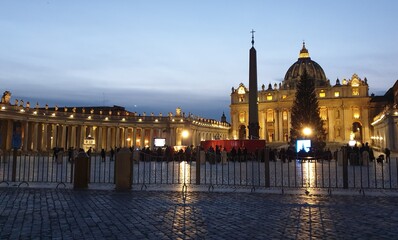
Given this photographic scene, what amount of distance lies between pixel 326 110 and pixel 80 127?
65.7 m

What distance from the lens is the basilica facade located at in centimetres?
10050

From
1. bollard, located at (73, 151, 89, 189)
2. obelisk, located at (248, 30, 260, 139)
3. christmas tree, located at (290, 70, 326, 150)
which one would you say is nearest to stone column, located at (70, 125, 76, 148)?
christmas tree, located at (290, 70, 326, 150)

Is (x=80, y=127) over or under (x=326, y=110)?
under

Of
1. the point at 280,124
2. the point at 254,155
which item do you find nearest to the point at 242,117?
the point at 280,124

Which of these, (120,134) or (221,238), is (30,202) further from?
(120,134)

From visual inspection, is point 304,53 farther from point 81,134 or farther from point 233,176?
point 233,176

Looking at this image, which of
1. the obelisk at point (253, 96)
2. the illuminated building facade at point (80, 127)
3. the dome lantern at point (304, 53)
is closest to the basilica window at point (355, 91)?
the dome lantern at point (304, 53)

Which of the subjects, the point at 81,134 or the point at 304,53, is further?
the point at 304,53

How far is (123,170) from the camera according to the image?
43.2ft

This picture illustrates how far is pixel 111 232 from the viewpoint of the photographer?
273 inches

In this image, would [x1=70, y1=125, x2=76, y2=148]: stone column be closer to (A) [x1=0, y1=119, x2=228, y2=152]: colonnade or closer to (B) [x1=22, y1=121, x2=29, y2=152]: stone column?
(A) [x1=0, y1=119, x2=228, y2=152]: colonnade

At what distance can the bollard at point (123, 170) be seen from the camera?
513 inches

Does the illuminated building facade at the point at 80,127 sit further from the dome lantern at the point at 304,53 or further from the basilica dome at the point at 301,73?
the dome lantern at the point at 304,53

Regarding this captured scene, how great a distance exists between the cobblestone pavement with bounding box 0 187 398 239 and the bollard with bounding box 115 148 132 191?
23.1 inches
